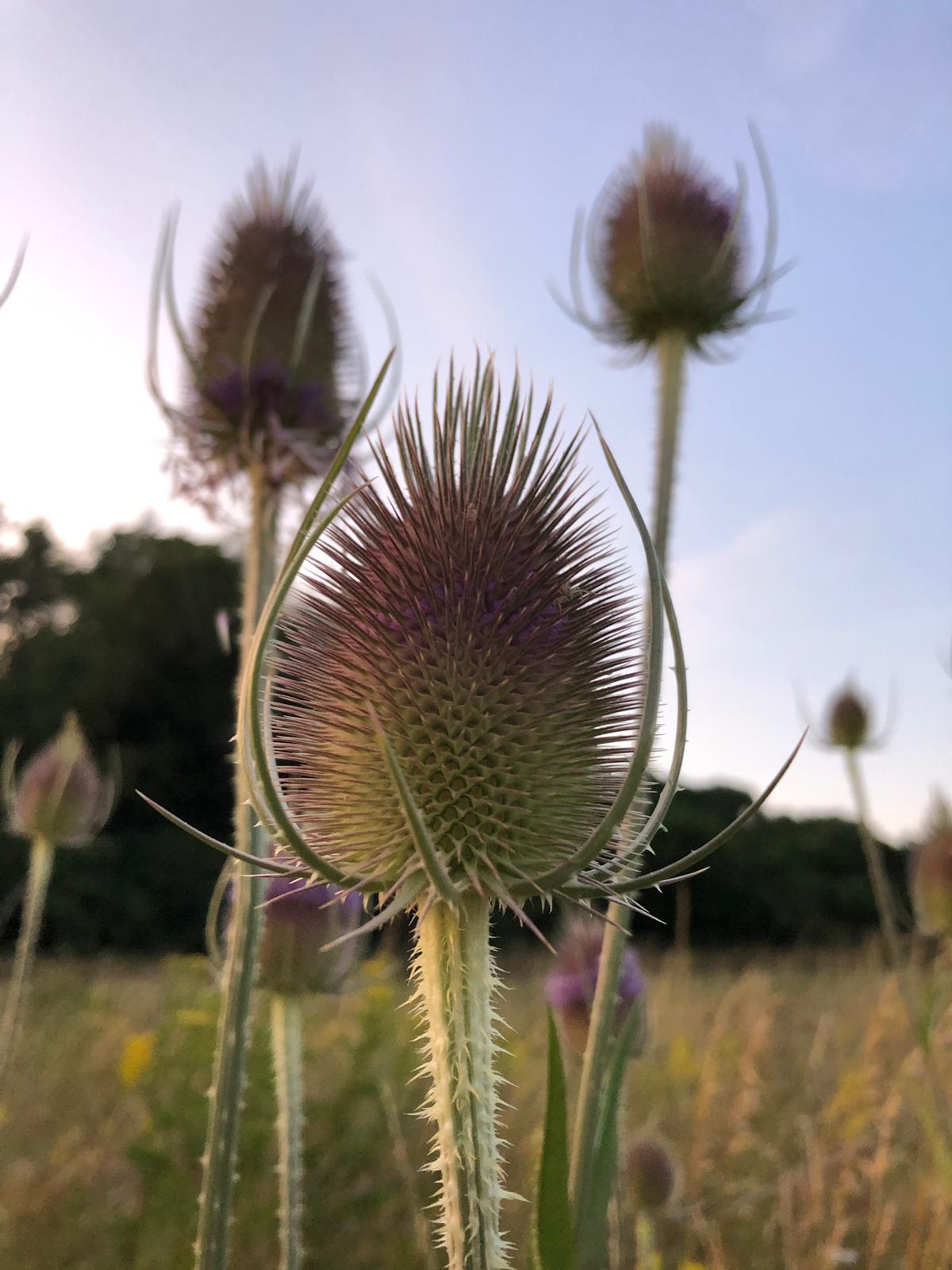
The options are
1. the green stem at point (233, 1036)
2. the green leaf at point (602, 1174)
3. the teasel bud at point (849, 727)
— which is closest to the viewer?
the green leaf at point (602, 1174)

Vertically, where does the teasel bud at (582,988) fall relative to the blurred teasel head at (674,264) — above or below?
below

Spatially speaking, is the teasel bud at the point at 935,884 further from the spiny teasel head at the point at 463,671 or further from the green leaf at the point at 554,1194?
the green leaf at the point at 554,1194

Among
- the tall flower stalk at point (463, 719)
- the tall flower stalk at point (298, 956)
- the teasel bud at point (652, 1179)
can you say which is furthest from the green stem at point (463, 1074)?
the teasel bud at point (652, 1179)

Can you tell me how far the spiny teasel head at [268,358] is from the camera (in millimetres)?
2689

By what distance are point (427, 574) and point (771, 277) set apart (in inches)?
85.8

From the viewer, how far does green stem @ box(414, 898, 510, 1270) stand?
3.83 ft

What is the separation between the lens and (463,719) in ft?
4.51

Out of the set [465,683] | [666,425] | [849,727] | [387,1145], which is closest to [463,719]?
[465,683]

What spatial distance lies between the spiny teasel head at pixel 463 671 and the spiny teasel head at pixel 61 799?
2.41m

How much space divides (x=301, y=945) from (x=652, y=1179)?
1.27 meters

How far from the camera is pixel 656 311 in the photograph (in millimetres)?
3000


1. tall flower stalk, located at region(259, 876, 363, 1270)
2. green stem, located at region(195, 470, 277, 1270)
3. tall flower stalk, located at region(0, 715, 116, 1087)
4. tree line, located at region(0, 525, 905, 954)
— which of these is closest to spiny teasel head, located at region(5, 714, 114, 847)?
tall flower stalk, located at region(0, 715, 116, 1087)

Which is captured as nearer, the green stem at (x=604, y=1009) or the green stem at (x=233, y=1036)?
the green stem at (x=233, y=1036)

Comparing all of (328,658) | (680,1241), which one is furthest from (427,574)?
(680,1241)
